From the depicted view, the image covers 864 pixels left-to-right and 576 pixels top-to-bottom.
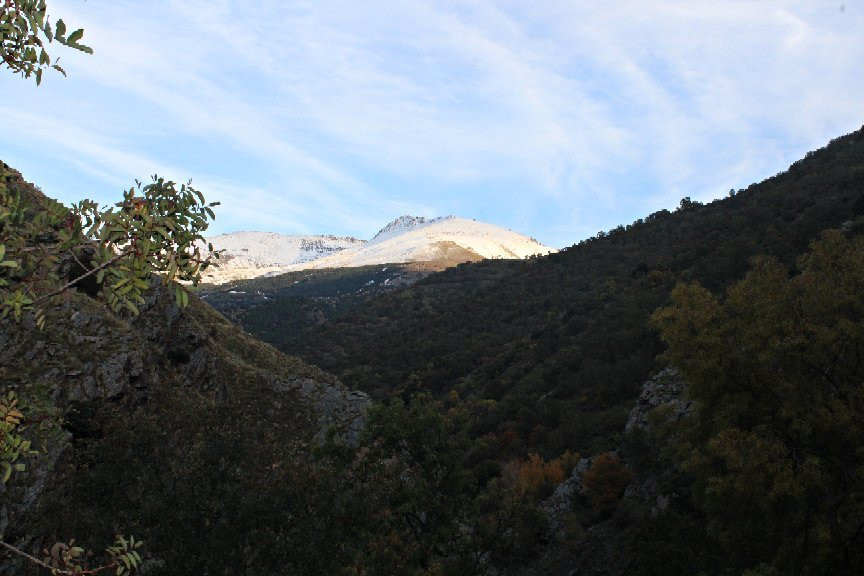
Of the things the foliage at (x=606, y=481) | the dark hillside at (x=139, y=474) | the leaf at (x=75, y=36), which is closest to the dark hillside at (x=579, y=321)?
the foliage at (x=606, y=481)

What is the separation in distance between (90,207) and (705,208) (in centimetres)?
9233

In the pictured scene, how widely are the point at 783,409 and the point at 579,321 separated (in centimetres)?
4270

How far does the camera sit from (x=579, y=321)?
57969mm

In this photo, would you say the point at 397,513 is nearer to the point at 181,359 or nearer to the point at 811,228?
the point at 181,359

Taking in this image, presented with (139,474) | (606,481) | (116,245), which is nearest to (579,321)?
(606,481)

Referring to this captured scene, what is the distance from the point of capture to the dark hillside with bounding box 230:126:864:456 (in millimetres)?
41719

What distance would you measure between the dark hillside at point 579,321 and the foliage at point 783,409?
15711 mm

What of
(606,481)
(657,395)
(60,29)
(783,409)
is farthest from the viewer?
(657,395)

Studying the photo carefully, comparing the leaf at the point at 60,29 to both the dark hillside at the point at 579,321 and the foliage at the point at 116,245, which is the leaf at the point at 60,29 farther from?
the dark hillside at the point at 579,321

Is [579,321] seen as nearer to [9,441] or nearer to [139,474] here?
[139,474]

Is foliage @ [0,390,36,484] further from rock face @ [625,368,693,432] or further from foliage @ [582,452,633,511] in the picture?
rock face @ [625,368,693,432]

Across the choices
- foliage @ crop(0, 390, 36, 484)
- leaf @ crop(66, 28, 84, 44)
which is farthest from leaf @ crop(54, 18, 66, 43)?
foliage @ crop(0, 390, 36, 484)

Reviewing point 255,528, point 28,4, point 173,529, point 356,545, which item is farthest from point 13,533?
point 28,4

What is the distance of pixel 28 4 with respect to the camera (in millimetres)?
4234
